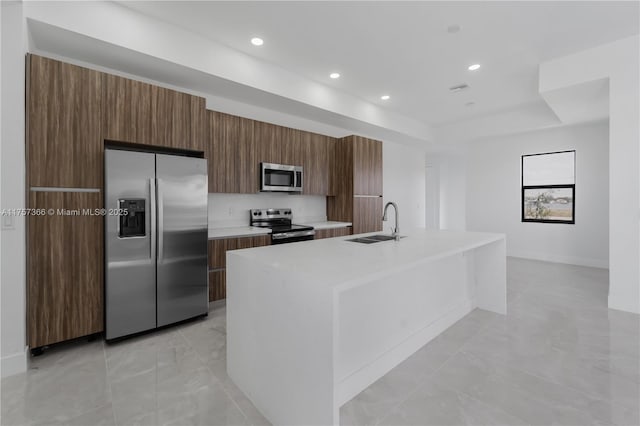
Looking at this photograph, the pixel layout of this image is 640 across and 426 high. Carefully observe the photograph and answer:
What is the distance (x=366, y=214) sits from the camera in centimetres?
501

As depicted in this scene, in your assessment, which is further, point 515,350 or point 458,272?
point 458,272

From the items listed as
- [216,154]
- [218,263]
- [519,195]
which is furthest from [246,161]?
[519,195]

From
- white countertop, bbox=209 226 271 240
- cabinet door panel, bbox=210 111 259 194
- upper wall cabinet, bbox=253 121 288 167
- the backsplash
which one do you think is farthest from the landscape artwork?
cabinet door panel, bbox=210 111 259 194

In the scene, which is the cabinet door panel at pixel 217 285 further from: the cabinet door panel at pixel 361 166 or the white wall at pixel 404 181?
the white wall at pixel 404 181

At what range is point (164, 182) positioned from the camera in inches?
105

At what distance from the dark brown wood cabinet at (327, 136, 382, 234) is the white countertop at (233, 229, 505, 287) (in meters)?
2.24

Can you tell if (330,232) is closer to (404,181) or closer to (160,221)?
(160,221)


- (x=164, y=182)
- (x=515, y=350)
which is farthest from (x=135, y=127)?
(x=515, y=350)

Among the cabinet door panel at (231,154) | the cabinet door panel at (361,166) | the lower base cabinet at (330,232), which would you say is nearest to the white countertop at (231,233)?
the cabinet door panel at (231,154)

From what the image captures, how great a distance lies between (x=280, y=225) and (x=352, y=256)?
260 centimetres

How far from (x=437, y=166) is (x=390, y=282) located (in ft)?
25.0

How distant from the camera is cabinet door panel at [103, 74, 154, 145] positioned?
248cm

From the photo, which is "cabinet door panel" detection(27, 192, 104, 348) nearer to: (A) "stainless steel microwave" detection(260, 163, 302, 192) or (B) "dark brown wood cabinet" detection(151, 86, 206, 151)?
(B) "dark brown wood cabinet" detection(151, 86, 206, 151)

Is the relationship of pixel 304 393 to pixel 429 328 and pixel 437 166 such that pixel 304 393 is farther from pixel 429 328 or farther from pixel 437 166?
pixel 437 166
